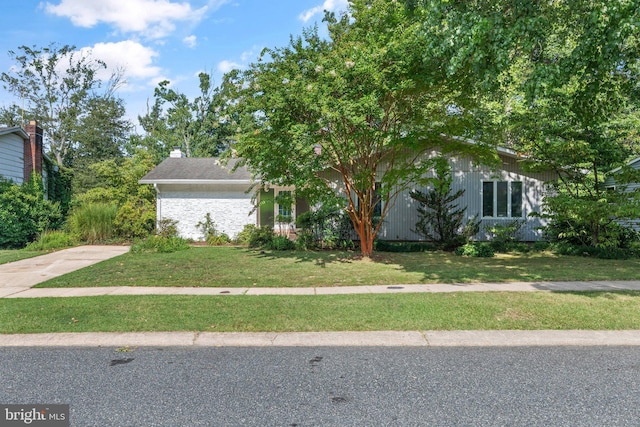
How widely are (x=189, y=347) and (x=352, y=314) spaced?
2.39 m

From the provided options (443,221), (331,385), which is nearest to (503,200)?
(443,221)

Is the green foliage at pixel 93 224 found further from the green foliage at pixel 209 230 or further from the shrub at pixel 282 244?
the shrub at pixel 282 244

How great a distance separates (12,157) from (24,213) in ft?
9.06

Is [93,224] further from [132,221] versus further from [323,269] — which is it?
[323,269]

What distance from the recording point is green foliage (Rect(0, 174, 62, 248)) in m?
15.1

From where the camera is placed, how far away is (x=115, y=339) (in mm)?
5285

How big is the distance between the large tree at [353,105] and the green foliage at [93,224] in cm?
871

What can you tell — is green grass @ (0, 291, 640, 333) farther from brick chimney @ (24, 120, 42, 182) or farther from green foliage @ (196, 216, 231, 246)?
brick chimney @ (24, 120, 42, 182)

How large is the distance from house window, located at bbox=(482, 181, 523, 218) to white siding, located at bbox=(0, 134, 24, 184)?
62.9 feet

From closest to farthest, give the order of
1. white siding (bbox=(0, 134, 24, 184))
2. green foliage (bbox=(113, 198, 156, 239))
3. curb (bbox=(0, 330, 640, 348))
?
curb (bbox=(0, 330, 640, 348)), white siding (bbox=(0, 134, 24, 184)), green foliage (bbox=(113, 198, 156, 239))

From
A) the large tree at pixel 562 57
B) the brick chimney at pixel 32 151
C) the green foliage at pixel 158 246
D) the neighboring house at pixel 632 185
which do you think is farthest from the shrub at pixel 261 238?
the neighboring house at pixel 632 185

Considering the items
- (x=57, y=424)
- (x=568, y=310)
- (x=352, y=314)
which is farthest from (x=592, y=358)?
(x=57, y=424)

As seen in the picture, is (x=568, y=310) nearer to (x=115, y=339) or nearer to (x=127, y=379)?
(x=127, y=379)

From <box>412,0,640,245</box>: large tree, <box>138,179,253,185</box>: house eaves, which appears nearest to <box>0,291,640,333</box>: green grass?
<box>412,0,640,245</box>: large tree
